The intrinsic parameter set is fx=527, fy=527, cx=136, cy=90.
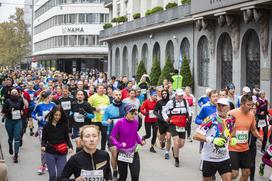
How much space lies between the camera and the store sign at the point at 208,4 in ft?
79.4

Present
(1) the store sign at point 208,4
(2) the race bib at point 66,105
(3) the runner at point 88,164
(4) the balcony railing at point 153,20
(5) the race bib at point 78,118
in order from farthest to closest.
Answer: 1. (4) the balcony railing at point 153,20
2. (1) the store sign at point 208,4
3. (2) the race bib at point 66,105
4. (5) the race bib at point 78,118
5. (3) the runner at point 88,164

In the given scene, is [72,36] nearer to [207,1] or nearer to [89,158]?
[207,1]

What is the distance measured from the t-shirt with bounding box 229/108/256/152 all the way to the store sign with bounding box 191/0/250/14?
1498 cm

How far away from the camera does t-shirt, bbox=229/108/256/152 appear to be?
8.59m

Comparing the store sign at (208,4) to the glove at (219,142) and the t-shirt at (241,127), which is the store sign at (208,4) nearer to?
the t-shirt at (241,127)

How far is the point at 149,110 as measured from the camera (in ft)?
48.3

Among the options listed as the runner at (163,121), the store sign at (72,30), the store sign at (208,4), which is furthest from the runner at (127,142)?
the store sign at (72,30)

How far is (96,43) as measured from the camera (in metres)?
76.6

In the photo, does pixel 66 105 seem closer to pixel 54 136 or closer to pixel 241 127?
pixel 54 136

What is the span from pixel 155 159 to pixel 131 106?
183 inches

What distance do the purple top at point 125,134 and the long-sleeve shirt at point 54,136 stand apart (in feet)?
2.72

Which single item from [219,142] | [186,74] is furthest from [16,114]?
[186,74]

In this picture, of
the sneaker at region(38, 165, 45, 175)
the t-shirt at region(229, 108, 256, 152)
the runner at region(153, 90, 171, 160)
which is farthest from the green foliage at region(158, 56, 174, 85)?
the t-shirt at region(229, 108, 256, 152)

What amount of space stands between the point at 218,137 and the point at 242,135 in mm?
1020
